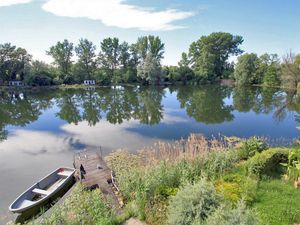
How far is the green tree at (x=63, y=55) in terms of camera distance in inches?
2324

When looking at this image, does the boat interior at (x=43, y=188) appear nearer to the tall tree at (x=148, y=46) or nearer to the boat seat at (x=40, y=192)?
the boat seat at (x=40, y=192)

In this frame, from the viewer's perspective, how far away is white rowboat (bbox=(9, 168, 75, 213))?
28.0ft

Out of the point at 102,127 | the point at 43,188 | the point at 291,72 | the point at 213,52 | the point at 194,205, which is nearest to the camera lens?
the point at 194,205

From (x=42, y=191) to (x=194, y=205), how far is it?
7.00 m

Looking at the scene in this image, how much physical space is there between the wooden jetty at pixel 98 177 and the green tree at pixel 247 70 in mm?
50190

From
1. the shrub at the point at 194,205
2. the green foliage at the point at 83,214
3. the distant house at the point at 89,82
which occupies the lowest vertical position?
the green foliage at the point at 83,214

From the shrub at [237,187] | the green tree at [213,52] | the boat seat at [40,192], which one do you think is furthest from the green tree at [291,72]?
the boat seat at [40,192]

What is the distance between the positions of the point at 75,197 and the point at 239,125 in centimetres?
1539

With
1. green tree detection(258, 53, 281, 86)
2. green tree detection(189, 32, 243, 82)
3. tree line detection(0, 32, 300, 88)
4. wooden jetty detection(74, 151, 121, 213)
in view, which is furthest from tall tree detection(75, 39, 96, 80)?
wooden jetty detection(74, 151, 121, 213)

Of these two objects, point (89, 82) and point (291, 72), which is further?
point (89, 82)

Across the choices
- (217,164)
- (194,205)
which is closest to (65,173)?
(217,164)

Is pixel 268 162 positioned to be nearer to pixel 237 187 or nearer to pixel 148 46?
pixel 237 187

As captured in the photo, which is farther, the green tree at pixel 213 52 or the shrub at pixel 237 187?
the green tree at pixel 213 52

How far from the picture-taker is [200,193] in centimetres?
472
